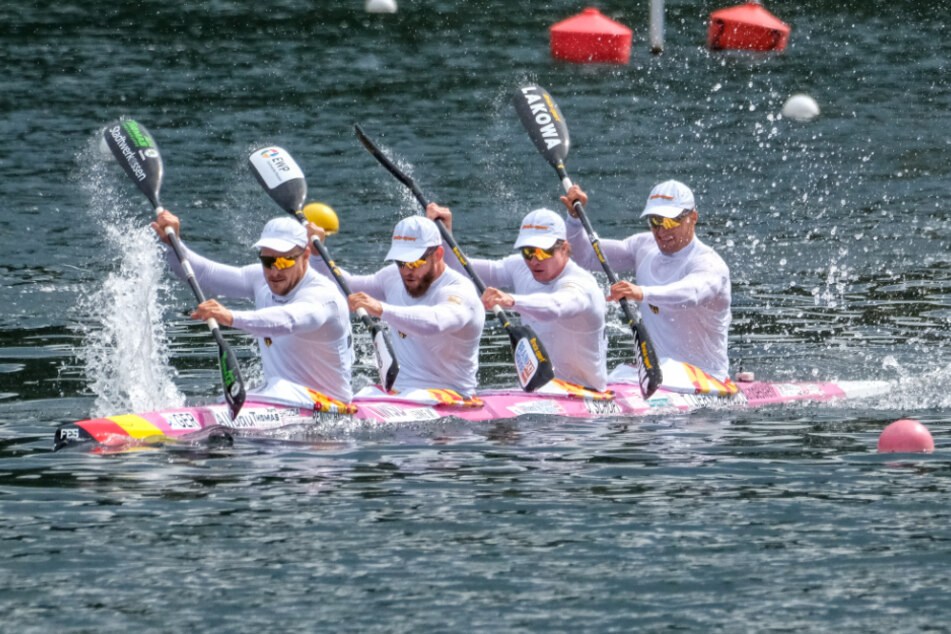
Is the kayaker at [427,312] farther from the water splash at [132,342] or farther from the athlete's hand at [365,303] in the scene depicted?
the water splash at [132,342]

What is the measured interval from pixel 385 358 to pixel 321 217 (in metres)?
2.89

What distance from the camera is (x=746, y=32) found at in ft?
97.8

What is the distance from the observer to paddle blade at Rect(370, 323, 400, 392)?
11.6 m

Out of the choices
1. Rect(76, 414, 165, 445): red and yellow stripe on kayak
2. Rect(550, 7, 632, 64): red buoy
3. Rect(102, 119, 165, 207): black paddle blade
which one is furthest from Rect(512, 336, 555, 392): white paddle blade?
Rect(550, 7, 632, 64): red buoy

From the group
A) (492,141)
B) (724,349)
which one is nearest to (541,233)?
(724,349)

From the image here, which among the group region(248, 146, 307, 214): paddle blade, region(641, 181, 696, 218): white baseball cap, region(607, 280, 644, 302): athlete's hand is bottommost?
region(607, 280, 644, 302): athlete's hand

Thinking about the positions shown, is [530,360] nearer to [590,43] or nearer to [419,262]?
[419,262]

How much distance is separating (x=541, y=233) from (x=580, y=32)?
17383mm

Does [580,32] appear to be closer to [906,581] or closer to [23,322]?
[23,322]

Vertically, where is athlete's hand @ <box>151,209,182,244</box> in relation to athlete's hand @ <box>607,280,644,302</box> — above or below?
above

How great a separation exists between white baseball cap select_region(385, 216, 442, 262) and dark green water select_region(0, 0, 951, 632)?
1.18 m

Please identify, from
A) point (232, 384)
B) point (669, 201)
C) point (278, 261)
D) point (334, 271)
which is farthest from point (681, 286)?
point (232, 384)

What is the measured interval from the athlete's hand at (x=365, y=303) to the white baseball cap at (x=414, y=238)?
55 centimetres

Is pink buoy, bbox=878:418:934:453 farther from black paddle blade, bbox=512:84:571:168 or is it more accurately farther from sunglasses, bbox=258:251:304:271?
black paddle blade, bbox=512:84:571:168
